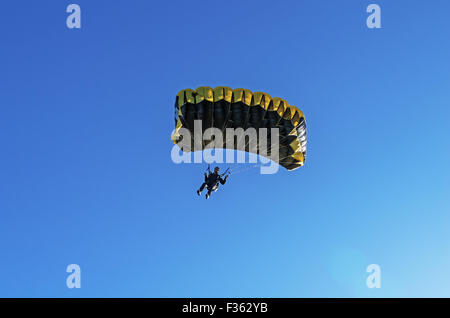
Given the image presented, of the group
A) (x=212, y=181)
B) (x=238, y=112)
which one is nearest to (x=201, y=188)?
(x=212, y=181)

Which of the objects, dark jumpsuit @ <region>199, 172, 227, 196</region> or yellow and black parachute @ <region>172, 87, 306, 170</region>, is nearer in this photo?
yellow and black parachute @ <region>172, 87, 306, 170</region>

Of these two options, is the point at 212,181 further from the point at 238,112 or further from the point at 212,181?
the point at 238,112

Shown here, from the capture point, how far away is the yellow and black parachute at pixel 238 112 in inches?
891

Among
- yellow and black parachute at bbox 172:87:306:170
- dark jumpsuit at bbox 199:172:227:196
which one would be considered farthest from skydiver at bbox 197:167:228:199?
yellow and black parachute at bbox 172:87:306:170

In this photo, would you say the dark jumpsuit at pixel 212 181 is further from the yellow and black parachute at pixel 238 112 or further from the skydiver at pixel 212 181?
the yellow and black parachute at pixel 238 112

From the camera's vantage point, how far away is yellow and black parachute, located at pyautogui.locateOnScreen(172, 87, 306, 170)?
22.6 metres

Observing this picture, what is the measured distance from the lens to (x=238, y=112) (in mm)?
23125

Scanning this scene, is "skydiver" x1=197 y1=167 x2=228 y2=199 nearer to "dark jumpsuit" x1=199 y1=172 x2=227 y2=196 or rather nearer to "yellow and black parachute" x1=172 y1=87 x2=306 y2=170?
"dark jumpsuit" x1=199 y1=172 x2=227 y2=196

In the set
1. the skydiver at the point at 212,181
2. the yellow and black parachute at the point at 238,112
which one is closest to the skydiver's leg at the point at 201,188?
the skydiver at the point at 212,181

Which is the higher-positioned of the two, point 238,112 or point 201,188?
point 238,112

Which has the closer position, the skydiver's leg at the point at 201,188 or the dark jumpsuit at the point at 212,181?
the skydiver's leg at the point at 201,188
